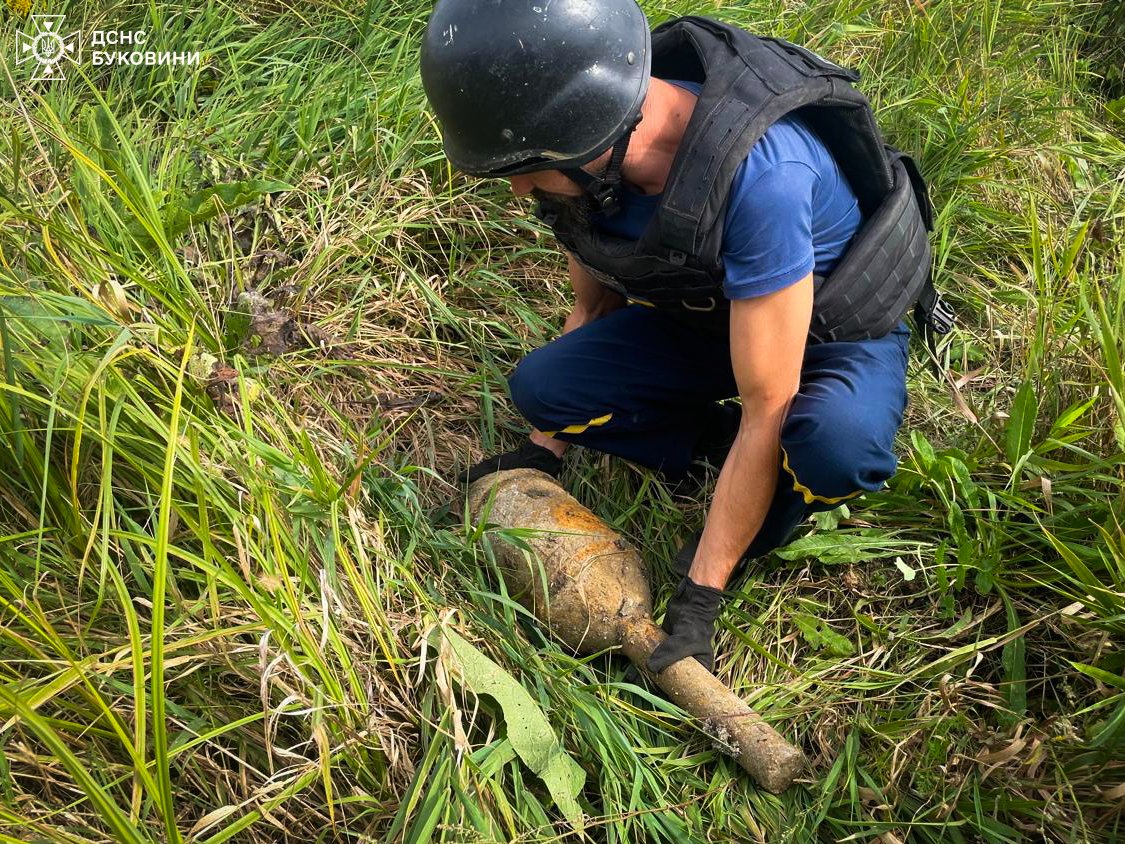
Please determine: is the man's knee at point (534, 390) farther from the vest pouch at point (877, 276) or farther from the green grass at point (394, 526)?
the vest pouch at point (877, 276)

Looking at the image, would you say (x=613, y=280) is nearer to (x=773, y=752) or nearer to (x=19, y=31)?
(x=773, y=752)

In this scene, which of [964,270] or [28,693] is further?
[964,270]

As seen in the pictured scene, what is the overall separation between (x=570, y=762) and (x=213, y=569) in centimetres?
81

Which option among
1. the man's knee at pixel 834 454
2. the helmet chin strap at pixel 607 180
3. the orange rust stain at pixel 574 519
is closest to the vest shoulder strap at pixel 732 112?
the helmet chin strap at pixel 607 180

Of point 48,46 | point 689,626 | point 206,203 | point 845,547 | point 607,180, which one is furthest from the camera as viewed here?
point 48,46

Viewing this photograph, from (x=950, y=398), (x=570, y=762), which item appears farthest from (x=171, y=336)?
(x=950, y=398)

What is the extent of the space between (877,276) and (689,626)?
0.92 m

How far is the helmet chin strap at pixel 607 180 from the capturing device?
80.9 inches

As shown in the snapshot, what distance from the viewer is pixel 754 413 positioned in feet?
7.07

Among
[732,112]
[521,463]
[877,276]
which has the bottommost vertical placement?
[521,463]

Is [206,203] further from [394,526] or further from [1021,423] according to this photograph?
[1021,423]

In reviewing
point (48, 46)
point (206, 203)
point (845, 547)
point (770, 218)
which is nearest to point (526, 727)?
point (845, 547)

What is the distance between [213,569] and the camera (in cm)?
178

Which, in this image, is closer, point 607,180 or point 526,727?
point 526,727
